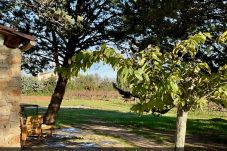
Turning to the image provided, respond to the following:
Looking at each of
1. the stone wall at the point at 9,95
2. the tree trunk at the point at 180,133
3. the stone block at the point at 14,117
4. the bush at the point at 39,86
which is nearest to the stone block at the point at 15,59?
the stone wall at the point at 9,95

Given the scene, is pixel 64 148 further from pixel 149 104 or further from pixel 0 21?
pixel 149 104

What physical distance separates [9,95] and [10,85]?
0.78 ft

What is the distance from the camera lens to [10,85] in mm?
9727

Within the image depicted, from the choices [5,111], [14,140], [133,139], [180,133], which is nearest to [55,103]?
[133,139]

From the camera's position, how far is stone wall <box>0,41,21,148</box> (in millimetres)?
9492

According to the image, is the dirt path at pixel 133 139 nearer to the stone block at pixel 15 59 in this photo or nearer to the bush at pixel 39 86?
the stone block at pixel 15 59

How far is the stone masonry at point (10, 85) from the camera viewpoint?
9.47 metres

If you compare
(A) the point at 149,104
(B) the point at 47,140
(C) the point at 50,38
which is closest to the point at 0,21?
(C) the point at 50,38

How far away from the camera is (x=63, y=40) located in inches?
793

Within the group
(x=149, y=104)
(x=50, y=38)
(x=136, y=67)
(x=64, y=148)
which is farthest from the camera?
(x=50, y=38)

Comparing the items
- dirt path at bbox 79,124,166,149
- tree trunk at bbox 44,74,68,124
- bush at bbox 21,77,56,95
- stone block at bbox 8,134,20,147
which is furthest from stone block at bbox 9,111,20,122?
bush at bbox 21,77,56,95

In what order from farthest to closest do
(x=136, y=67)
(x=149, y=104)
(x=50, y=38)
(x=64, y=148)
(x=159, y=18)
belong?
(x=50, y=38), (x=159, y=18), (x=64, y=148), (x=149, y=104), (x=136, y=67)

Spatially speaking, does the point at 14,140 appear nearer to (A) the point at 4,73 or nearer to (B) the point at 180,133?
(A) the point at 4,73

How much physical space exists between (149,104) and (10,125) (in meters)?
5.47
